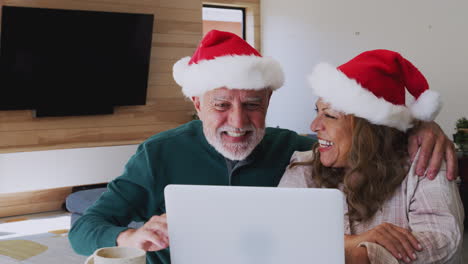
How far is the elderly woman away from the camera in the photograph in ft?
4.99

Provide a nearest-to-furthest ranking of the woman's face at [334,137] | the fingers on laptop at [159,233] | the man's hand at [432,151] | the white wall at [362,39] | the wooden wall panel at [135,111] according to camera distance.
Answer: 1. the fingers on laptop at [159,233]
2. the man's hand at [432,151]
3. the woman's face at [334,137]
4. the white wall at [362,39]
5. the wooden wall panel at [135,111]

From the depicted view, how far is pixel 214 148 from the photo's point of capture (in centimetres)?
183

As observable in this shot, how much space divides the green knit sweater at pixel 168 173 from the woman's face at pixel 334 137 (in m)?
0.26

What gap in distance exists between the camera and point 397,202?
1578 mm

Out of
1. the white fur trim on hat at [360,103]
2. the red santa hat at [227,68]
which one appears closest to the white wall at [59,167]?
the red santa hat at [227,68]

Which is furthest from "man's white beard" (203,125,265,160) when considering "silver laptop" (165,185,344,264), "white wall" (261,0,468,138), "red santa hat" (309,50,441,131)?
"white wall" (261,0,468,138)

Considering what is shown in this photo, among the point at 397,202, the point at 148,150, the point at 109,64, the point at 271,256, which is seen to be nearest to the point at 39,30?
the point at 109,64

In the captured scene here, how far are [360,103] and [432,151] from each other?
246 mm

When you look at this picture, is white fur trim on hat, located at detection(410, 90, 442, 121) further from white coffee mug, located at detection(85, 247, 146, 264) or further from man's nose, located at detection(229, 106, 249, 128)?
white coffee mug, located at detection(85, 247, 146, 264)

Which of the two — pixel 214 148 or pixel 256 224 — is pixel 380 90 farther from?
pixel 256 224

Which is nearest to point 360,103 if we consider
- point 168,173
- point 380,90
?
point 380,90

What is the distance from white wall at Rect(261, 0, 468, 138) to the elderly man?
299 cm

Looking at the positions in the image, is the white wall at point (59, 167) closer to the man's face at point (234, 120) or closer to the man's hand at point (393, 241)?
the man's face at point (234, 120)

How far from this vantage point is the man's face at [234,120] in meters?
1.74
